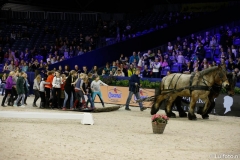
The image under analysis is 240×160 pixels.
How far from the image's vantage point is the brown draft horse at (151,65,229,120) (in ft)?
71.0

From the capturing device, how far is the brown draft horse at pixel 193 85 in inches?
852

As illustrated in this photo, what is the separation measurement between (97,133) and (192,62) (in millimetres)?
13841

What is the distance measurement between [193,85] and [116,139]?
6.75 meters

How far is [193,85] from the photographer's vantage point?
71.5ft

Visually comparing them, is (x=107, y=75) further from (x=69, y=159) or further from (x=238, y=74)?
(x=69, y=159)

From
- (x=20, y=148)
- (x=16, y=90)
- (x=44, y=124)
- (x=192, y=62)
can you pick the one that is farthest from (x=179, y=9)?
(x=20, y=148)

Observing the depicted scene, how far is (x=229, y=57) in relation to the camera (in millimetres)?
28812

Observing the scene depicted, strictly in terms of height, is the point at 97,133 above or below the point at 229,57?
below

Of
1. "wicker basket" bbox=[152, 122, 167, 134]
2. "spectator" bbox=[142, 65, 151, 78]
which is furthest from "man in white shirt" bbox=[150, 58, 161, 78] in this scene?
"wicker basket" bbox=[152, 122, 167, 134]

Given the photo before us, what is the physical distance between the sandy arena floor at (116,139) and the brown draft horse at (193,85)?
2.57ft

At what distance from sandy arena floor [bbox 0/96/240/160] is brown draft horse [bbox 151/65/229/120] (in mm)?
785

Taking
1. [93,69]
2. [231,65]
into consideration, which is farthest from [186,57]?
[93,69]

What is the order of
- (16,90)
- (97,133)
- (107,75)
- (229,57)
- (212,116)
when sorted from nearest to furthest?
(97,133) < (212,116) < (16,90) < (229,57) < (107,75)

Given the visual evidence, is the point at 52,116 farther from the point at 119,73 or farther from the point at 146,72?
the point at 146,72
